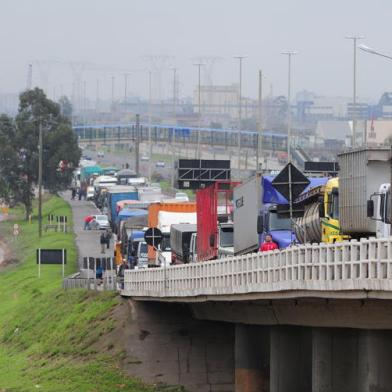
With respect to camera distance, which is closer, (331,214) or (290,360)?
(331,214)

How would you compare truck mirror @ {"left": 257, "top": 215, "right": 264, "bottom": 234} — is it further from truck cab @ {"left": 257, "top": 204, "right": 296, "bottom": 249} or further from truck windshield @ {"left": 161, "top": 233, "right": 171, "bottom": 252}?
truck windshield @ {"left": 161, "top": 233, "right": 171, "bottom": 252}

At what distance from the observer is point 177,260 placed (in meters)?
Answer: 58.0

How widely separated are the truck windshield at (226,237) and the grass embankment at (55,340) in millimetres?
3607

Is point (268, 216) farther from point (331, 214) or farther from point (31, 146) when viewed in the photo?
point (31, 146)

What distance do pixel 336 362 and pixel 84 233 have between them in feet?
219

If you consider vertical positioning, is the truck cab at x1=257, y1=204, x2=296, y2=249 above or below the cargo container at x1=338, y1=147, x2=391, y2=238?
below

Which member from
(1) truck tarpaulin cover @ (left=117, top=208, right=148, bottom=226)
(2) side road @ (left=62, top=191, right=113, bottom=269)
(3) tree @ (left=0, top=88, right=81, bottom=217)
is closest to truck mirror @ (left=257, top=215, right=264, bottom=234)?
(1) truck tarpaulin cover @ (left=117, top=208, right=148, bottom=226)

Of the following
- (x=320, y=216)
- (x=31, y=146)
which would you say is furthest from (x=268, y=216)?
(x=31, y=146)

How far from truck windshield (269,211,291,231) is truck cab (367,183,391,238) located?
1053 cm

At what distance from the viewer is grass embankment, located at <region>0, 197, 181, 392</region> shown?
44.1 m

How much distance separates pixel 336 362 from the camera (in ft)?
113

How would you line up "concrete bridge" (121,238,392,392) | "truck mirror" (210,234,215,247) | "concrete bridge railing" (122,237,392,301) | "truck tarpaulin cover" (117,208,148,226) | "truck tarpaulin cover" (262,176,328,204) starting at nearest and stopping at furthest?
"concrete bridge railing" (122,237,392,301) → "concrete bridge" (121,238,392,392) → "truck tarpaulin cover" (262,176,328,204) → "truck mirror" (210,234,215,247) → "truck tarpaulin cover" (117,208,148,226)

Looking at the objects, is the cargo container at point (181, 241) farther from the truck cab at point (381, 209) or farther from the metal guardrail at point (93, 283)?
the truck cab at point (381, 209)

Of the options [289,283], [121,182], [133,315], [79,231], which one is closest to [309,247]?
[289,283]
